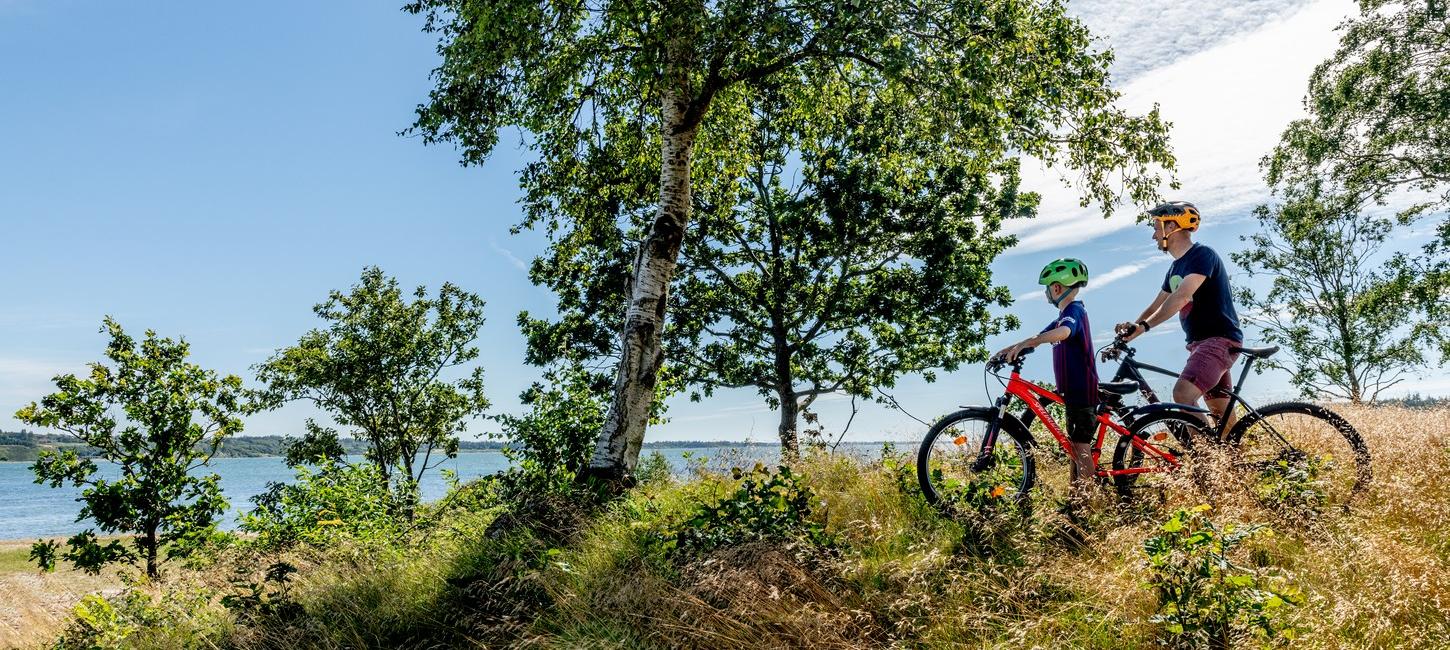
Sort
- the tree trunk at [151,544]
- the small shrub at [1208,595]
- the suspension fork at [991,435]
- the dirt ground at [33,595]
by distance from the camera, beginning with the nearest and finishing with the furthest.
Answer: the small shrub at [1208,595] < the suspension fork at [991,435] < the dirt ground at [33,595] < the tree trunk at [151,544]

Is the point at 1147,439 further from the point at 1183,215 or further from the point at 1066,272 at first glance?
the point at 1183,215

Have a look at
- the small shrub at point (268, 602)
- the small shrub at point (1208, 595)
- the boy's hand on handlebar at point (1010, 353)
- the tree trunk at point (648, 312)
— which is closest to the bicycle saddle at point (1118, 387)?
the boy's hand on handlebar at point (1010, 353)

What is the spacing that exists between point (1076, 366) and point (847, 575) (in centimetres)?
245

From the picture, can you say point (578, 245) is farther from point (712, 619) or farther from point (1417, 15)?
point (1417, 15)

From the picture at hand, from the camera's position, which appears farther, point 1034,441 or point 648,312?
point 648,312

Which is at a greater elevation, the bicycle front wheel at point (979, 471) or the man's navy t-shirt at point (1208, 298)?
the man's navy t-shirt at point (1208, 298)

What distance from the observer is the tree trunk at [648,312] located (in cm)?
911

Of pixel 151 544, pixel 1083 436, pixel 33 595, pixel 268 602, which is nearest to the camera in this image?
pixel 1083 436

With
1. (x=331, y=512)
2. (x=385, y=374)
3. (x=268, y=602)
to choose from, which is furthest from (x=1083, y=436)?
(x=385, y=374)

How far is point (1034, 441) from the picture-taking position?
6324 mm

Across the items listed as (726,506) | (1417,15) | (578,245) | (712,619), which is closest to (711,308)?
(578,245)

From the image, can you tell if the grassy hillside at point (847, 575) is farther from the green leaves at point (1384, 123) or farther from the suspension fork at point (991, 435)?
the green leaves at point (1384, 123)

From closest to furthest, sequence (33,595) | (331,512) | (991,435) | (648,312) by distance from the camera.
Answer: (991,435) → (648,312) → (331,512) → (33,595)

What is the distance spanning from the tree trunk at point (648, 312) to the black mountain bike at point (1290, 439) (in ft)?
16.6
